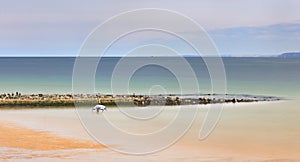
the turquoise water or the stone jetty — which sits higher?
the turquoise water

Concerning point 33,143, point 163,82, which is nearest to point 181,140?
point 33,143

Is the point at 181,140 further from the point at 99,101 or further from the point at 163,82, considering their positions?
the point at 163,82

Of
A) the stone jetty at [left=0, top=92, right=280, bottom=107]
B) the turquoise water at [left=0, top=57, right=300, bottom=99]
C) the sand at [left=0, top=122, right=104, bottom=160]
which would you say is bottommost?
the sand at [left=0, top=122, right=104, bottom=160]

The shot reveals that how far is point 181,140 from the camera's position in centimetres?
1781

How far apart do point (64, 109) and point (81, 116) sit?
2.72m

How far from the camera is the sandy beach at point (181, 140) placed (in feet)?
50.2

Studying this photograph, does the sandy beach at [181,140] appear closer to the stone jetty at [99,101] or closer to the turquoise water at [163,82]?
the stone jetty at [99,101]

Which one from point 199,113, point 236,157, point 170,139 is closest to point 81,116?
point 199,113

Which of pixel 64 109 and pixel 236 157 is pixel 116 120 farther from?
pixel 236 157

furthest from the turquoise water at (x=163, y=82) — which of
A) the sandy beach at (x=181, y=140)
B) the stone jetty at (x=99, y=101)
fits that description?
the sandy beach at (x=181, y=140)

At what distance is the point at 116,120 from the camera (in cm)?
2220

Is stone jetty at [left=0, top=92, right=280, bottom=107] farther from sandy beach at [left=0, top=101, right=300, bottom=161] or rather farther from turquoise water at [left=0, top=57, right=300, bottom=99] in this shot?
turquoise water at [left=0, top=57, right=300, bottom=99]

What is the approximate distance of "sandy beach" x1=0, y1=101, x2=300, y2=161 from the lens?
15.3 meters

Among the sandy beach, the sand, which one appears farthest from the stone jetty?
the sand
